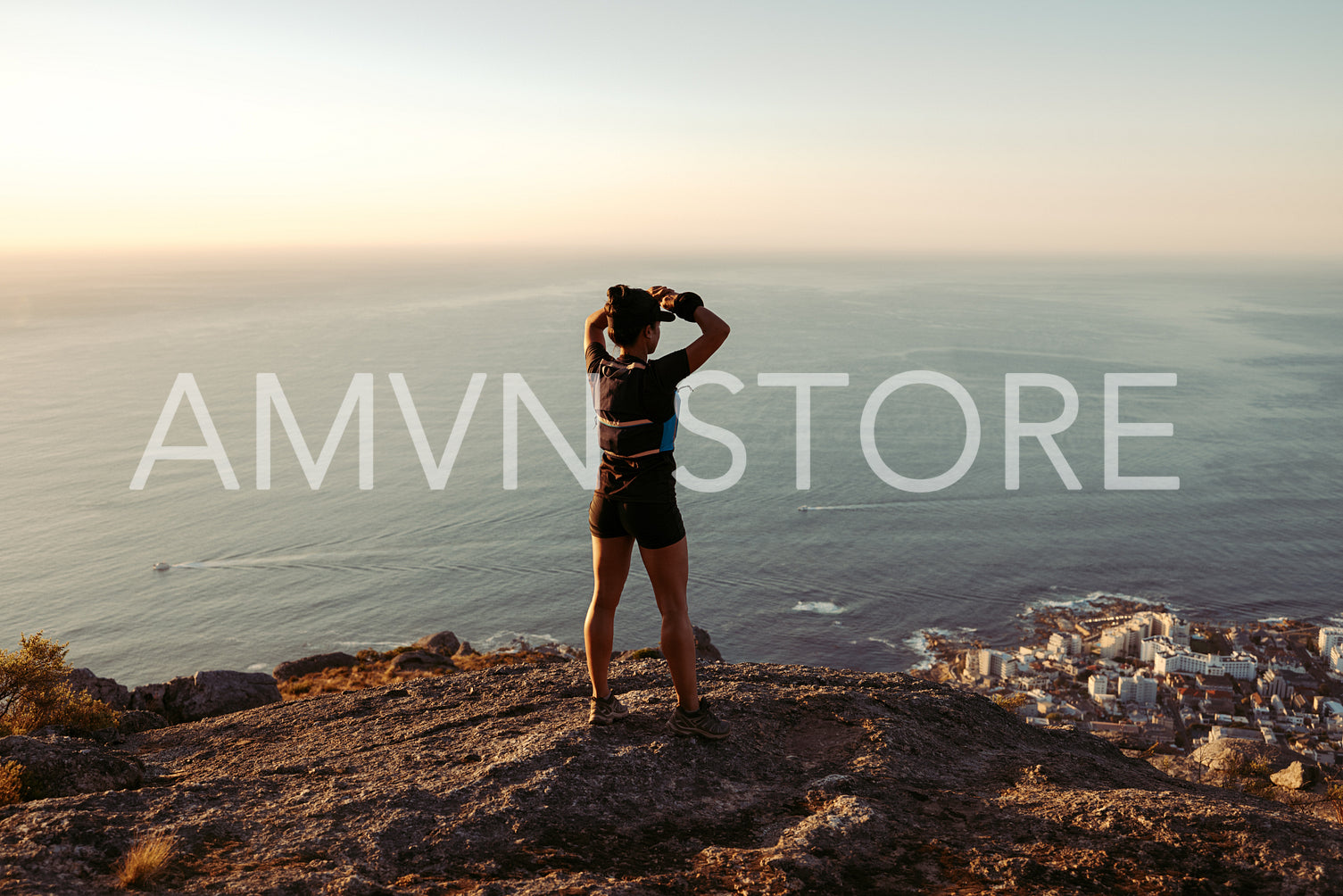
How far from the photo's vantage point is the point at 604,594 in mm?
4668

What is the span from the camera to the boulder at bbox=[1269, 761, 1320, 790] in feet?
29.2

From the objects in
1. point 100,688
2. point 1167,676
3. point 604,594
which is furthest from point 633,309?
point 1167,676

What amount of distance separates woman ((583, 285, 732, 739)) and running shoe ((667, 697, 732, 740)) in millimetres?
318

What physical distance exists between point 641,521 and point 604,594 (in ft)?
1.78

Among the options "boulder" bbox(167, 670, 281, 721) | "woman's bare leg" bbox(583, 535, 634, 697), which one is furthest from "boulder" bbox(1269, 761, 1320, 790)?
"boulder" bbox(167, 670, 281, 721)

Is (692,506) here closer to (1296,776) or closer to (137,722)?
(1296,776)

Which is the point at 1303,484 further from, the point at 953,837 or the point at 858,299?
the point at 858,299

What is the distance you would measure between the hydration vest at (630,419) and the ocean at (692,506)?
95.9 ft

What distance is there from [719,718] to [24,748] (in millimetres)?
3919

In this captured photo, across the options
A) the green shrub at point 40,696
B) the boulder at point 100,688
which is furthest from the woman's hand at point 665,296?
the boulder at point 100,688

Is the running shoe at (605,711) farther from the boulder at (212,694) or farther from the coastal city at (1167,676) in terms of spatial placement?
the coastal city at (1167,676)

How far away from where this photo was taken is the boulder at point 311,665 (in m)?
16.7

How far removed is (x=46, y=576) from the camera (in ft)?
140

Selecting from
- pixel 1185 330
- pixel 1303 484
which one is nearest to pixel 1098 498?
pixel 1303 484
